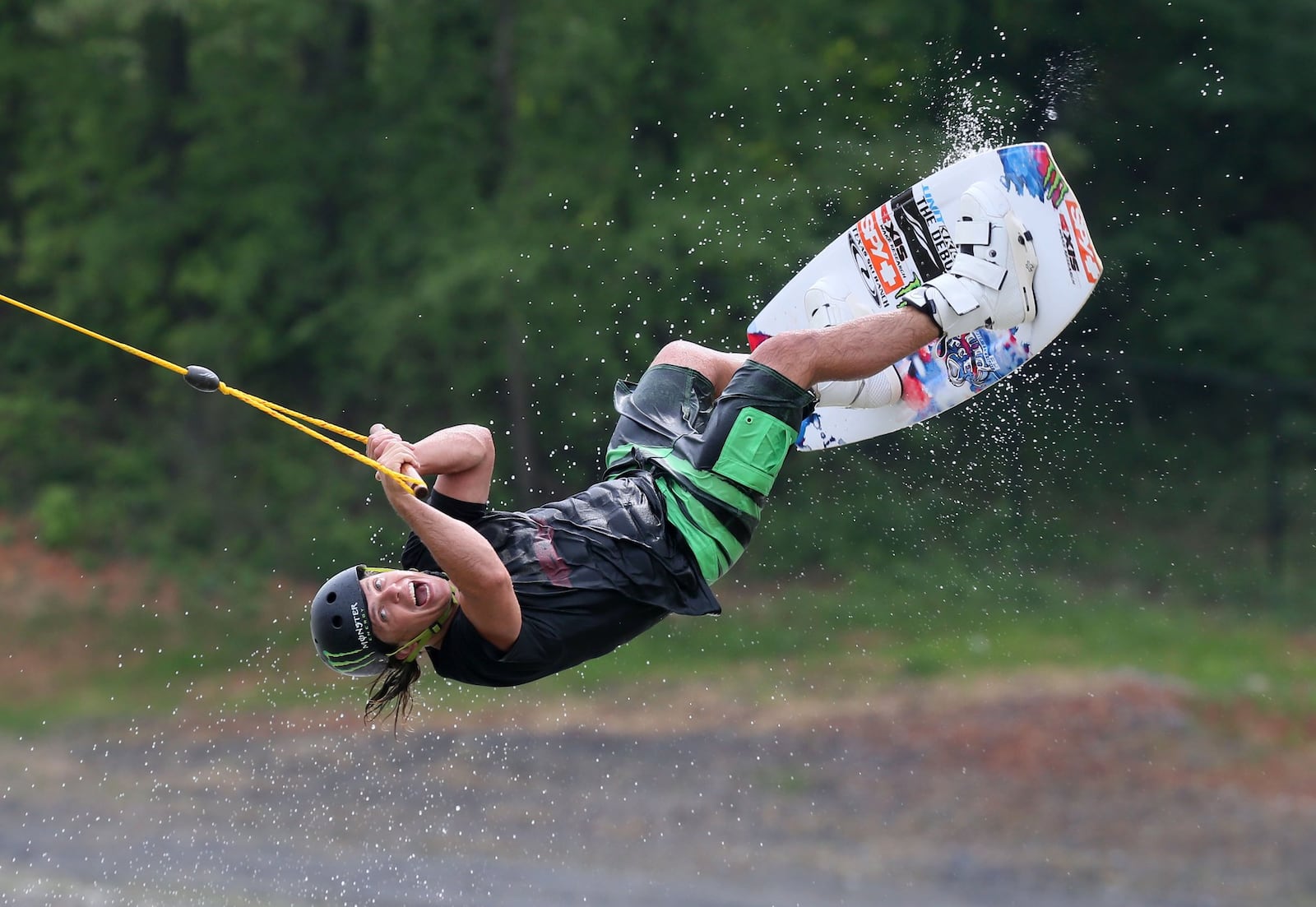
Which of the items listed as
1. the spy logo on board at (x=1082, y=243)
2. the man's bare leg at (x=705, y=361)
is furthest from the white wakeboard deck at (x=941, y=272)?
the man's bare leg at (x=705, y=361)

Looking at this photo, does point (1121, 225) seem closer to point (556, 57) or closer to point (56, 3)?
point (556, 57)

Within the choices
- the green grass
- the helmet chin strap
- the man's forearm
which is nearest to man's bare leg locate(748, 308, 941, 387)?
the man's forearm

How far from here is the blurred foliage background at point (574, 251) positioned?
35.7ft

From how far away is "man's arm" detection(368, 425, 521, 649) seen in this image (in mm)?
3896

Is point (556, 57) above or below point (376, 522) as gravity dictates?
above

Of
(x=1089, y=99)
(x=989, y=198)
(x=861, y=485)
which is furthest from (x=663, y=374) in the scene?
(x=861, y=485)

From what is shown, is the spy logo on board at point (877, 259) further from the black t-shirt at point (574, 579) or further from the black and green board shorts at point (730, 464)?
the black t-shirt at point (574, 579)

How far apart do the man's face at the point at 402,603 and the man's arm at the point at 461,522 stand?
4.6 inches

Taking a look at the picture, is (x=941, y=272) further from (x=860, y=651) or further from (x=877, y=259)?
(x=860, y=651)

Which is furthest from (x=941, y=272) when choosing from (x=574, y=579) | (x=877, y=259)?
(x=574, y=579)

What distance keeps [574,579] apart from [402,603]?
1.60 ft

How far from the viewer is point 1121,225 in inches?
446

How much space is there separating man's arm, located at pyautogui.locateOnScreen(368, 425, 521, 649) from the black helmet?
0.29m

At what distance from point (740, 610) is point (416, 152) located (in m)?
5.13
